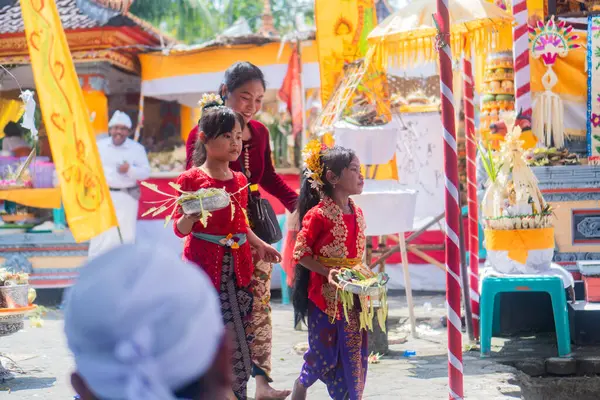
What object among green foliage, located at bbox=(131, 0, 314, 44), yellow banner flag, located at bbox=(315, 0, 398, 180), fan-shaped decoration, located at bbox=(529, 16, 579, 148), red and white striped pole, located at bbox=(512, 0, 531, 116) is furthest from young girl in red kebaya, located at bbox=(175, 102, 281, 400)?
green foliage, located at bbox=(131, 0, 314, 44)

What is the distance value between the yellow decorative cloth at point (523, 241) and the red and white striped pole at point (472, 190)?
1.66 feet

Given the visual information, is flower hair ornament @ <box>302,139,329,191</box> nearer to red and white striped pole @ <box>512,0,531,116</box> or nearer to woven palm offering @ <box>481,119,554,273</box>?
woven palm offering @ <box>481,119,554,273</box>

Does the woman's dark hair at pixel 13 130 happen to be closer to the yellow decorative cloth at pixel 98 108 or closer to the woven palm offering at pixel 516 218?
the yellow decorative cloth at pixel 98 108

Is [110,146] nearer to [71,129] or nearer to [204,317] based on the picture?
[71,129]

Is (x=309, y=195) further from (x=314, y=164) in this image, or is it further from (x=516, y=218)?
(x=516, y=218)

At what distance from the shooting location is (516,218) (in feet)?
21.9

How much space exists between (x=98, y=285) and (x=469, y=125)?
5727 millimetres

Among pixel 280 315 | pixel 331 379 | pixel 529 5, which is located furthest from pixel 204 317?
pixel 280 315

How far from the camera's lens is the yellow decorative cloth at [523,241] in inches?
260

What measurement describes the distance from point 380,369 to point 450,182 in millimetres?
2052

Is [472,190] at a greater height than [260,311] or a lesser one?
greater

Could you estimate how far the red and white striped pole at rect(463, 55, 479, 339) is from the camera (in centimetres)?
697

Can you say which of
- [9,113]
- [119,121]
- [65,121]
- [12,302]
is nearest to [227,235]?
[65,121]

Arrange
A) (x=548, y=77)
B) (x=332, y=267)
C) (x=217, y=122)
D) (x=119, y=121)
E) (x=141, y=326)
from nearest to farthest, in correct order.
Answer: (x=141, y=326)
(x=217, y=122)
(x=332, y=267)
(x=548, y=77)
(x=119, y=121)
